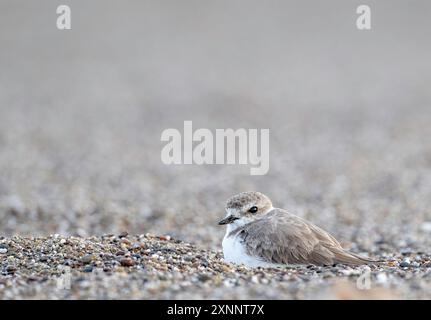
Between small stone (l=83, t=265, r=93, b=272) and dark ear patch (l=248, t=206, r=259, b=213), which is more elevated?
dark ear patch (l=248, t=206, r=259, b=213)

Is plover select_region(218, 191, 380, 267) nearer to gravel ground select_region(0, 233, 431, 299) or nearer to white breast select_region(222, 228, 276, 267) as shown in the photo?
white breast select_region(222, 228, 276, 267)

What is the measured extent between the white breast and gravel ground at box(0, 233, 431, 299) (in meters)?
0.21

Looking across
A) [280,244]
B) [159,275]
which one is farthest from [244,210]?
[159,275]

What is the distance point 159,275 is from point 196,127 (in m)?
15.0

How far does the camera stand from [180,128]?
2255 centimetres

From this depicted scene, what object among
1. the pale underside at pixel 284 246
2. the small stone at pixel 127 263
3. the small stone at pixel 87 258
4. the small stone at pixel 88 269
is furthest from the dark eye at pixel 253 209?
the small stone at pixel 88 269

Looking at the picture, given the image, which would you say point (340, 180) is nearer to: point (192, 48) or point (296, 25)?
point (192, 48)

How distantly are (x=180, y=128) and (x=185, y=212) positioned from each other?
8506 millimetres

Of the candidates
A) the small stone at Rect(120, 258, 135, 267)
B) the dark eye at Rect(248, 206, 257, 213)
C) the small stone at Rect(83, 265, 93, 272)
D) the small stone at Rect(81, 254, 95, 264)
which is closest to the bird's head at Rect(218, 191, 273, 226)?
the dark eye at Rect(248, 206, 257, 213)

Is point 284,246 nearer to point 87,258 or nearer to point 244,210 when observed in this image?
point 244,210

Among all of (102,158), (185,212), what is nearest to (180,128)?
(102,158)

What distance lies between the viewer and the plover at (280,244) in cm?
843

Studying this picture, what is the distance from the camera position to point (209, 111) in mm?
24703

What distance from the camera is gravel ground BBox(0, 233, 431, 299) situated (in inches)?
275
